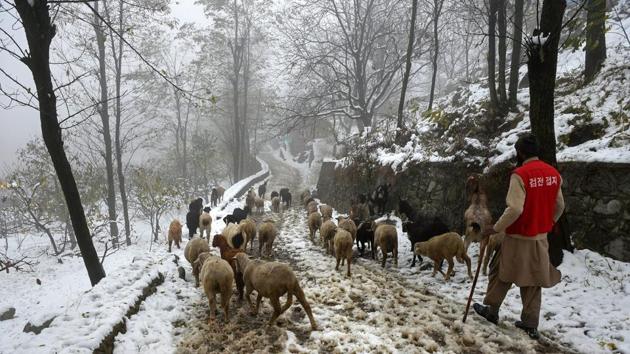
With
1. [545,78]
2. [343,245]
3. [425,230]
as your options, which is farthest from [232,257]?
[545,78]

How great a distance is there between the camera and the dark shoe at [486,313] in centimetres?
484

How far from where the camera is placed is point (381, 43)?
2458 cm

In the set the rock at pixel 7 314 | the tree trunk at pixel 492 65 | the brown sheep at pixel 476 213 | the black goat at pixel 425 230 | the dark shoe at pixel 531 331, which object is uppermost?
the tree trunk at pixel 492 65

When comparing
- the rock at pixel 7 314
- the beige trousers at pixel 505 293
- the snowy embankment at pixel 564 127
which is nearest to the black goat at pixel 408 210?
the snowy embankment at pixel 564 127

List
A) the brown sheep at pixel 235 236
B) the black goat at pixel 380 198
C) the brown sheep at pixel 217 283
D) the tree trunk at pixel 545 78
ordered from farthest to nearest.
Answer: the black goat at pixel 380 198
the brown sheep at pixel 235 236
the tree trunk at pixel 545 78
the brown sheep at pixel 217 283

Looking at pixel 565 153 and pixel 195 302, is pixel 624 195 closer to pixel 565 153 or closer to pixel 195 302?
pixel 565 153

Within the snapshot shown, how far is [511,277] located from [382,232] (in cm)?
383

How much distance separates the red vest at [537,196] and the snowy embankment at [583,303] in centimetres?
132

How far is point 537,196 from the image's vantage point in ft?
14.2

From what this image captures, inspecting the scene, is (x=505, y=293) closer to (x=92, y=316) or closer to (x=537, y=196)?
(x=537, y=196)

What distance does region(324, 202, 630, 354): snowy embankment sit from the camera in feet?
14.2

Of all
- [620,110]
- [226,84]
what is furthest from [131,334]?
[226,84]

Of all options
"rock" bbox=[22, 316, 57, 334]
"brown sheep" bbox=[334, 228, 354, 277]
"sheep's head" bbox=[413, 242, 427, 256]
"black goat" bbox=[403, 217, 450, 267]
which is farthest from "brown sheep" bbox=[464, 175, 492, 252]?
"rock" bbox=[22, 316, 57, 334]

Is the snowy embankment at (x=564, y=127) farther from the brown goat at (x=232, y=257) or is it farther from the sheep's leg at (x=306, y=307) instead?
the brown goat at (x=232, y=257)
